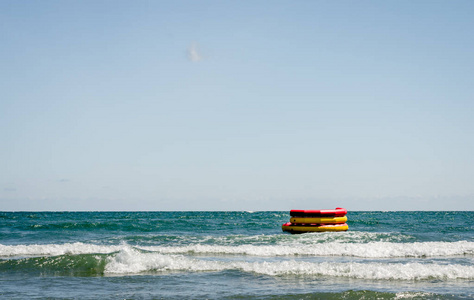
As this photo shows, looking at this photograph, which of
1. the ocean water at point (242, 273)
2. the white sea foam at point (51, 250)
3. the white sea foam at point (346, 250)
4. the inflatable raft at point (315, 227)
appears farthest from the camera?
the inflatable raft at point (315, 227)

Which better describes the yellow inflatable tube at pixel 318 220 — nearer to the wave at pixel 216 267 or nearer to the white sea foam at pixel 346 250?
the white sea foam at pixel 346 250

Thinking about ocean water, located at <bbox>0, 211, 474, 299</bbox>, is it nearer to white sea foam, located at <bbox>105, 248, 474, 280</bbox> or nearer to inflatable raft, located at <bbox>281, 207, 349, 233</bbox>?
white sea foam, located at <bbox>105, 248, 474, 280</bbox>

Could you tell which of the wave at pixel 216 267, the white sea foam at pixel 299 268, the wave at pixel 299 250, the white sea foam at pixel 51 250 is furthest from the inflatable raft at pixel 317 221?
the white sea foam at pixel 299 268

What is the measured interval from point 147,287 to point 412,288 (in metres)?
6.43

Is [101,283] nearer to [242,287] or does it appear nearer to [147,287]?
[147,287]

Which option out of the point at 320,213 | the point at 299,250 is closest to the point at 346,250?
the point at 299,250

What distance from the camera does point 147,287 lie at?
10.1m

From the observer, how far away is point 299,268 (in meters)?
12.3

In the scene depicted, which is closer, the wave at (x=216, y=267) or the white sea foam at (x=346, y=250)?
the wave at (x=216, y=267)

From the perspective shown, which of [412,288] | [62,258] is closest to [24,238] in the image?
[62,258]

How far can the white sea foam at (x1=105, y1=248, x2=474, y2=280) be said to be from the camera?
11461 millimetres

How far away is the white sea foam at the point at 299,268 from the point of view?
11461mm

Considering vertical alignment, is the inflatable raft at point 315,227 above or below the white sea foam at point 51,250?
above

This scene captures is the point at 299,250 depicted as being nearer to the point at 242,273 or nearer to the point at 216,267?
the point at 216,267
